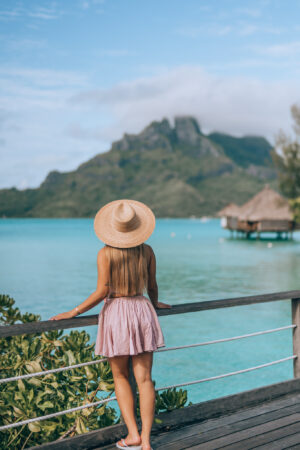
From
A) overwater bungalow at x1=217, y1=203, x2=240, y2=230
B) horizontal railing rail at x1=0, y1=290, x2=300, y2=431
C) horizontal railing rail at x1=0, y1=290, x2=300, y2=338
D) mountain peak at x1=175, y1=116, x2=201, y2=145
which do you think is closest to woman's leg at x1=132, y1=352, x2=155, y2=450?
horizontal railing rail at x1=0, y1=290, x2=300, y2=431

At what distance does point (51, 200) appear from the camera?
5778 inches

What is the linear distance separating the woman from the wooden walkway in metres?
0.28

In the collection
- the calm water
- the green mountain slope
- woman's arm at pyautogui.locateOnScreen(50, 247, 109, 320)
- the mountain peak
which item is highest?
the mountain peak

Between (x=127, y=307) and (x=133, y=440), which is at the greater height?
(x=127, y=307)

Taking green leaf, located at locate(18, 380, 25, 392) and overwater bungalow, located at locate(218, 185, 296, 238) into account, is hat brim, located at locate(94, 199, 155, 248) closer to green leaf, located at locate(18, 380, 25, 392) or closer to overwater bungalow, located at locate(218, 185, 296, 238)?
green leaf, located at locate(18, 380, 25, 392)

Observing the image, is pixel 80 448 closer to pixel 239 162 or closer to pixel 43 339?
pixel 43 339

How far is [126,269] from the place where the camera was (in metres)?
2.66

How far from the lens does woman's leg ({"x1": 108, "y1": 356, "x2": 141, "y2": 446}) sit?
2760mm

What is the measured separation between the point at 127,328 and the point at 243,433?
1020mm

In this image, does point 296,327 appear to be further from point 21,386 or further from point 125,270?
point 21,386

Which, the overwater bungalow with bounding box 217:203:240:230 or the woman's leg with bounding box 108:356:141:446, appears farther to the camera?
the overwater bungalow with bounding box 217:203:240:230

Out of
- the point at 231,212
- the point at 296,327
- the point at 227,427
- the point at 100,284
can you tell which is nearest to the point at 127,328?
the point at 100,284

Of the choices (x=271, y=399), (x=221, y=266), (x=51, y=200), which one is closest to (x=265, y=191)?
(x=221, y=266)

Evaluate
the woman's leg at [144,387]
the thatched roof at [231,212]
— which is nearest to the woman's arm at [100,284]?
the woman's leg at [144,387]
